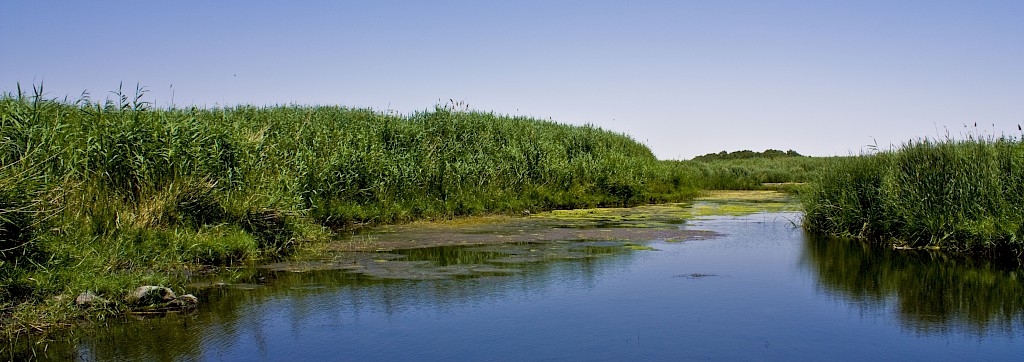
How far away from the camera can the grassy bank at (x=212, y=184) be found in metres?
6.16

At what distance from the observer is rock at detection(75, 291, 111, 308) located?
609 cm

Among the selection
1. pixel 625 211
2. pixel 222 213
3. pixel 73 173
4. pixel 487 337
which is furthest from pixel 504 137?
pixel 487 337

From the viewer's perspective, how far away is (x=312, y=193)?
12812mm

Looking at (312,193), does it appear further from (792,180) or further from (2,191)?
(792,180)

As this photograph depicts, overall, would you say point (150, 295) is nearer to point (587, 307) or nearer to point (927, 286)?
point (587, 307)

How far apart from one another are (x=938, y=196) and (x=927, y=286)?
9.71 ft

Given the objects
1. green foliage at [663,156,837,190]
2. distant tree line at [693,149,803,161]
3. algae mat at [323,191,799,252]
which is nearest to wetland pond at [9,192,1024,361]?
algae mat at [323,191,799,252]

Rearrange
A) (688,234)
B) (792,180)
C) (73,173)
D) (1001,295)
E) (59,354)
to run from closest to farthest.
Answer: (59,354), (1001,295), (73,173), (688,234), (792,180)

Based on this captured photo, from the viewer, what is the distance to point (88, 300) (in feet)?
20.1

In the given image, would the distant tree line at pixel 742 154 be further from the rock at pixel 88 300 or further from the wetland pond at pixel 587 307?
the rock at pixel 88 300

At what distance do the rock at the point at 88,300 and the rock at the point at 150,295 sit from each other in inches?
11.6

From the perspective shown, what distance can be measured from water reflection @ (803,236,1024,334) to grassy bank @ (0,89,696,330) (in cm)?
671

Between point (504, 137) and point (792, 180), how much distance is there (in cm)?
1691

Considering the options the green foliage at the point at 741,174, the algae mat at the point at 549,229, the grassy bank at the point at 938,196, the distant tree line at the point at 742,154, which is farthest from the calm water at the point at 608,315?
the distant tree line at the point at 742,154
